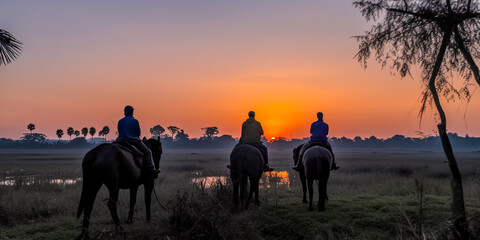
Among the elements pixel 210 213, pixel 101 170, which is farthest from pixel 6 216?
pixel 210 213

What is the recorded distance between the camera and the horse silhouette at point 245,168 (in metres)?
9.68

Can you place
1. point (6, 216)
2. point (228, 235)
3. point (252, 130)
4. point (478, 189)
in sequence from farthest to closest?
point (478, 189)
point (252, 130)
point (6, 216)
point (228, 235)

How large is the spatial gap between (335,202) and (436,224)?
10.5ft

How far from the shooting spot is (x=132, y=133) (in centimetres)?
862

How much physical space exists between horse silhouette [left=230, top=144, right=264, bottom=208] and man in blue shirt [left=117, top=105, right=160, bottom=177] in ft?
8.09

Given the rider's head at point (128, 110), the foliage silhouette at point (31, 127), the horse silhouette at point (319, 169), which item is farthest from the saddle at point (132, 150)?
the foliage silhouette at point (31, 127)

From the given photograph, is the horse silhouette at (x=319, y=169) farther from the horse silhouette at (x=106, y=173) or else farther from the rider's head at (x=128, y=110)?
the rider's head at (x=128, y=110)

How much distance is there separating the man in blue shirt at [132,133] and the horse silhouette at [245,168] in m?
2.47

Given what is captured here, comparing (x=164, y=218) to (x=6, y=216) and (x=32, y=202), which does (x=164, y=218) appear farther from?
(x=32, y=202)

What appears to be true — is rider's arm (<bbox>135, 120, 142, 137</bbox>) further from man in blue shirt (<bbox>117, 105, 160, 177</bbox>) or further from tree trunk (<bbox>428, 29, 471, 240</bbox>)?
tree trunk (<bbox>428, 29, 471, 240</bbox>)

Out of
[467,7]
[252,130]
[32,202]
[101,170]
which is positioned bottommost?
[32,202]

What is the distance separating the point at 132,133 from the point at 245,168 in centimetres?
343

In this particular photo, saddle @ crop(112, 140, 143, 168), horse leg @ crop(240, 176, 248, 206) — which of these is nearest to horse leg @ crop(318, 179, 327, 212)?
horse leg @ crop(240, 176, 248, 206)

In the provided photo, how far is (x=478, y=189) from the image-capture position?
1424 cm
